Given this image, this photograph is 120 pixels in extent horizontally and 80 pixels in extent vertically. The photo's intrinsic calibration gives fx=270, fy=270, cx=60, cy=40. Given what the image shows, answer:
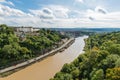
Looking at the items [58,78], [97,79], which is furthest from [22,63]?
[97,79]

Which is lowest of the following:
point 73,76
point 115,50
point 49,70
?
point 49,70

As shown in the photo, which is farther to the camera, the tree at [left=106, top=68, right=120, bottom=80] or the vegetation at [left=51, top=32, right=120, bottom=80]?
the vegetation at [left=51, top=32, right=120, bottom=80]

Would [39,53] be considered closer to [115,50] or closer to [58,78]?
[115,50]

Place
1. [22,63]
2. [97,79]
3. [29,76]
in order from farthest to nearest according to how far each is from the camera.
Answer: [22,63] < [29,76] < [97,79]

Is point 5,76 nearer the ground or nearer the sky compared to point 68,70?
nearer the ground

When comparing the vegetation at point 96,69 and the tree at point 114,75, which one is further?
the vegetation at point 96,69

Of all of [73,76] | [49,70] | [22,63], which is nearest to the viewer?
[73,76]

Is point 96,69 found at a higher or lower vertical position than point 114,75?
lower

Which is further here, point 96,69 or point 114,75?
point 96,69

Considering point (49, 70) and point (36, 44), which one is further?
point (36, 44)
